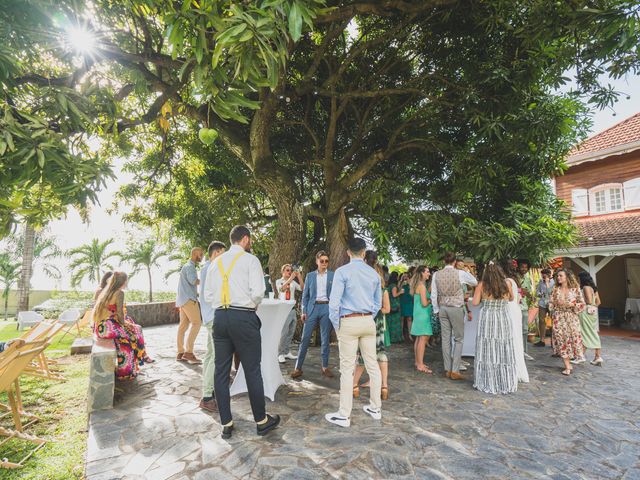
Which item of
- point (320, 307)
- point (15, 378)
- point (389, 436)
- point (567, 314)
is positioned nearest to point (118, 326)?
point (15, 378)

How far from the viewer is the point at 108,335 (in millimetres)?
5566

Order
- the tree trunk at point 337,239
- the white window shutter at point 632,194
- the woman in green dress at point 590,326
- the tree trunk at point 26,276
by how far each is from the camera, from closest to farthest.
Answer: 1. the woman in green dress at point 590,326
2. the tree trunk at point 337,239
3. the white window shutter at point 632,194
4. the tree trunk at point 26,276

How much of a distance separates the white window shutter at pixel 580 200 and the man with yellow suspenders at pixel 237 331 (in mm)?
15825

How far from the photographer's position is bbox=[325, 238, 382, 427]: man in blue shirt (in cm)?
419

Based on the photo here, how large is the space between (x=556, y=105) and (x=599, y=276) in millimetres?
12601

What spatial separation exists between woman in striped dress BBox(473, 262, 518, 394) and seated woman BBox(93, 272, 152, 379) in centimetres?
556

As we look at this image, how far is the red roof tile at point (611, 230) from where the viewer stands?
11.9 m

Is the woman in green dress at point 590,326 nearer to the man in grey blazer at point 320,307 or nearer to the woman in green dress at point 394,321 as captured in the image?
the woman in green dress at point 394,321

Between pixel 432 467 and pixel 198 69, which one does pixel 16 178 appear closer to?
pixel 198 69

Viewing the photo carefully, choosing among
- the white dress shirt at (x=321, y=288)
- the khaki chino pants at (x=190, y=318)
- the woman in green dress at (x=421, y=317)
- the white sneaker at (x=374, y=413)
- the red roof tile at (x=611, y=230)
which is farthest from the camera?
the red roof tile at (x=611, y=230)

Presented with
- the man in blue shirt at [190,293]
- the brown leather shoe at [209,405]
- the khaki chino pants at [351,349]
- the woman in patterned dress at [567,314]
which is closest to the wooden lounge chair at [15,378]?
the brown leather shoe at [209,405]

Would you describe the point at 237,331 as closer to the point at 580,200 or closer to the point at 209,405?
the point at 209,405

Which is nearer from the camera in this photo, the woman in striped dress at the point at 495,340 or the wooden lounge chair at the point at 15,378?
the wooden lounge chair at the point at 15,378

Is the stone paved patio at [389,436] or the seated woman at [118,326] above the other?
the seated woman at [118,326]
